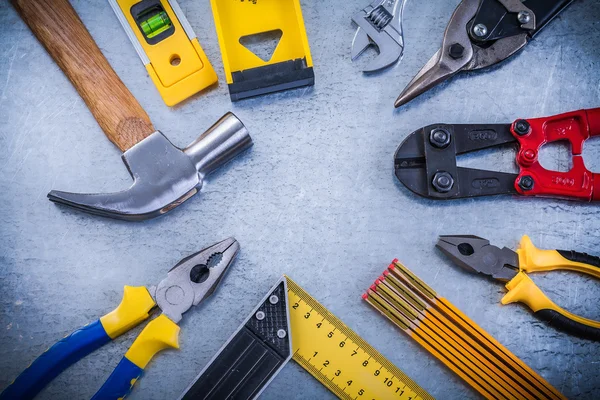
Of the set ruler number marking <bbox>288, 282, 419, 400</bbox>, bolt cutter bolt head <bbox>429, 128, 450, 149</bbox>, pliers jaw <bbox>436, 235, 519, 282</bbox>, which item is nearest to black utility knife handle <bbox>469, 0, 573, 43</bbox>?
Answer: bolt cutter bolt head <bbox>429, 128, 450, 149</bbox>

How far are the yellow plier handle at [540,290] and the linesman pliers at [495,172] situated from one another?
183 millimetres

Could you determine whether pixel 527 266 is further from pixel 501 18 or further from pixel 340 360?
pixel 501 18

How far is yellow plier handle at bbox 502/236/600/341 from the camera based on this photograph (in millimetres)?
1701

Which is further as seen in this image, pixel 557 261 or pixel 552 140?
pixel 552 140

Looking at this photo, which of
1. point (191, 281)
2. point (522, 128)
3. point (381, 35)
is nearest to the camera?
point (191, 281)

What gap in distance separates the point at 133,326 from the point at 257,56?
3.01 ft

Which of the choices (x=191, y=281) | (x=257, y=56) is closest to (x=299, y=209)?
(x=191, y=281)

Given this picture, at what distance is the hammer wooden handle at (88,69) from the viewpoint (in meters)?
1.75

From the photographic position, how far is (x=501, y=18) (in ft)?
6.07

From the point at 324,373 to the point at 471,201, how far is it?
694mm

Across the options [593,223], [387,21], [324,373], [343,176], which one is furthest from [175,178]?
[593,223]

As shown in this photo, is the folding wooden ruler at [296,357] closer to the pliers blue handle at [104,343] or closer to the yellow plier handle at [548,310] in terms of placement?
the pliers blue handle at [104,343]

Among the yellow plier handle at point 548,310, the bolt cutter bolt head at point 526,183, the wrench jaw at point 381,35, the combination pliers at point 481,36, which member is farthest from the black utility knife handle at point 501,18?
the yellow plier handle at point 548,310

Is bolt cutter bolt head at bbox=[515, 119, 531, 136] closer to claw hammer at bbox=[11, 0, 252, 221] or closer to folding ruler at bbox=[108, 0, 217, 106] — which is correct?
claw hammer at bbox=[11, 0, 252, 221]
